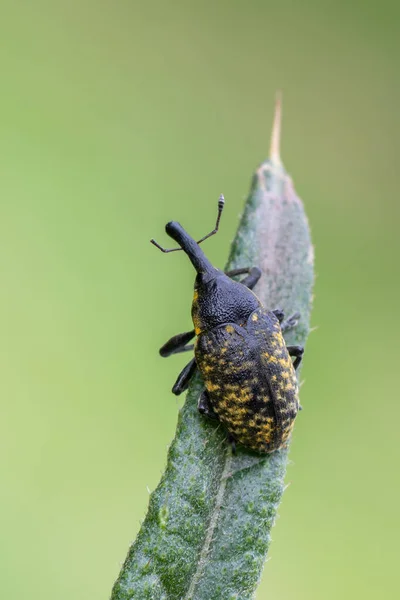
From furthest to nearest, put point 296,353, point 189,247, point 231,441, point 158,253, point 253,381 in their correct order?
point 158,253 → point 189,247 → point 296,353 → point 253,381 → point 231,441

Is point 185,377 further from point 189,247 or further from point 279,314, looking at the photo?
point 189,247

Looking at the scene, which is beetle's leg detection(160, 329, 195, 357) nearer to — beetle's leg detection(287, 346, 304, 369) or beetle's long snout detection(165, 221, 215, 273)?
beetle's long snout detection(165, 221, 215, 273)

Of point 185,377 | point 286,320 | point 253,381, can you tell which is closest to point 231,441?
point 253,381

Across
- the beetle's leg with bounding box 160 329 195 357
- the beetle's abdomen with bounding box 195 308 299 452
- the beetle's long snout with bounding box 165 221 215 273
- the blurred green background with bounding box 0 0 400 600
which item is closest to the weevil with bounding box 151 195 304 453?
the beetle's abdomen with bounding box 195 308 299 452

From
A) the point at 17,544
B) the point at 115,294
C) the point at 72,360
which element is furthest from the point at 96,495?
the point at 115,294

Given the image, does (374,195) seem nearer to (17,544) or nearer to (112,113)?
(112,113)

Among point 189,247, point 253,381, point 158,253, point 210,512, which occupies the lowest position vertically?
point 210,512

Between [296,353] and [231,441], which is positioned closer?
[231,441]
